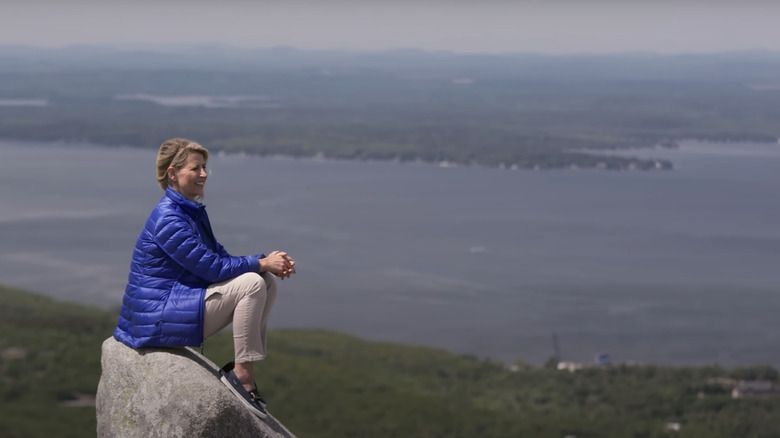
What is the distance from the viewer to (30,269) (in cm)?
11288

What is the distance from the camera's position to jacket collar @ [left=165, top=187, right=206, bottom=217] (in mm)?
8491

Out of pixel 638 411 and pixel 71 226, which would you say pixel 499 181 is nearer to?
pixel 71 226

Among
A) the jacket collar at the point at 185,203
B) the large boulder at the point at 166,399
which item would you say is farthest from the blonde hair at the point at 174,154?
the large boulder at the point at 166,399

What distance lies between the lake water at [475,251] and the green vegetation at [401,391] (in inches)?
334

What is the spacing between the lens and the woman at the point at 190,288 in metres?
8.30

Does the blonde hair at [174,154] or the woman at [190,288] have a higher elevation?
the blonde hair at [174,154]

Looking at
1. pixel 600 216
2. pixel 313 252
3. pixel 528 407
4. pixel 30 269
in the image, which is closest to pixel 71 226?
pixel 30 269

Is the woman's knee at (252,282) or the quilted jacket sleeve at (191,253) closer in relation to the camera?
the quilted jacket sleeve at (191,253)

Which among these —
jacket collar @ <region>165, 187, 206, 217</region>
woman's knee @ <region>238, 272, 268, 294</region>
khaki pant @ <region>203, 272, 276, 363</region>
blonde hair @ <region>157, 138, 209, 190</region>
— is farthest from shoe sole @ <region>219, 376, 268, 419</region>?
blonde hair @ <region>157, 138, 209, 190</region>

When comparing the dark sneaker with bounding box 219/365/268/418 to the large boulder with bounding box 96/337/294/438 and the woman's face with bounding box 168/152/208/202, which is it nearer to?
the large boulder with bounding box 96/337/294/438

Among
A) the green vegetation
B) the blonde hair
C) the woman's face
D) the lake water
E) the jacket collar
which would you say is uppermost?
the blonde hair

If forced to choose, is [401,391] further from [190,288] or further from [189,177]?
[190,288]

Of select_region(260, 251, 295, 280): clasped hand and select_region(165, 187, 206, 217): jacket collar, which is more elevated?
select_region(165, 187, 206, 217): jacket collar

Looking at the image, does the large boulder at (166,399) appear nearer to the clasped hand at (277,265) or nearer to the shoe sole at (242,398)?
the shoe sole at (242,398)
